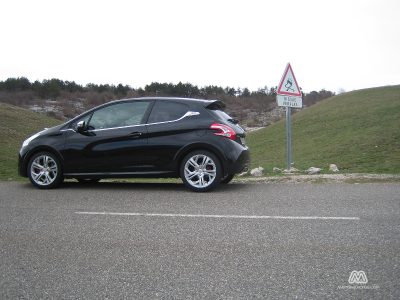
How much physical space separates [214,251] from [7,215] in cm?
330

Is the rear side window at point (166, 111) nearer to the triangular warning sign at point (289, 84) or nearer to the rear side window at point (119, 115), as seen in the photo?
the rear side window at point (119, 115)

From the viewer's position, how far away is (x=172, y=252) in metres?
4.14

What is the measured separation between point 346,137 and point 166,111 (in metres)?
21.0

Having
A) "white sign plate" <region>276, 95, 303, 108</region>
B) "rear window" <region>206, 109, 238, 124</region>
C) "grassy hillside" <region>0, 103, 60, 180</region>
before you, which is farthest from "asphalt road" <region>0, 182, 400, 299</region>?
"grassy hillside" <region>0, 103, 60, 180</region>

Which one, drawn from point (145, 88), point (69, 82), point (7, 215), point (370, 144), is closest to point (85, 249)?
point (7, 215)

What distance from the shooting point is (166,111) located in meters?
8.12

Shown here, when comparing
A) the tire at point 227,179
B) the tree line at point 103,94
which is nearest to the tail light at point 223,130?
the tire at point 227,179

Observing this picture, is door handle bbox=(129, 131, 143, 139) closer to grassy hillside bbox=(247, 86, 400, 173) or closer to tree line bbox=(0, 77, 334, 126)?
grassy hillside bbox=(247, 86, 400, 173)

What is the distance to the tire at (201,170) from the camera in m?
7.62

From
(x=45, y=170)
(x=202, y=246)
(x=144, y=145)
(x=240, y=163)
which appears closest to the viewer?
(x=202, y=246)

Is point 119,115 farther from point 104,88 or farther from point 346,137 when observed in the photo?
point 104,88

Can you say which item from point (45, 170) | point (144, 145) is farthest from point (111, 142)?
point (45, 170)

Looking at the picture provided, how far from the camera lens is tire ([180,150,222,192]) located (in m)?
7.62

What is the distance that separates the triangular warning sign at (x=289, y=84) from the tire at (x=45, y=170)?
5.57 metres
